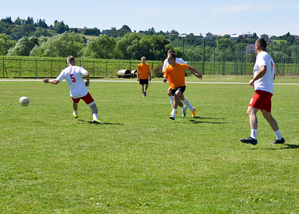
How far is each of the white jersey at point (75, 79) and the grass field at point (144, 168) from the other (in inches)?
37.3

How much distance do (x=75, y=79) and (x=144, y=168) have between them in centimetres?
553

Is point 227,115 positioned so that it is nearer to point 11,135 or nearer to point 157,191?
point 11,135

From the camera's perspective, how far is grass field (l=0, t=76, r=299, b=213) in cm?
429

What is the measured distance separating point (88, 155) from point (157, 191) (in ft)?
7.53

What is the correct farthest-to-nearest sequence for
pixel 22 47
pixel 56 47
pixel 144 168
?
1. pixel 22 47
2. pixel 56 47
3. pixel 144 168

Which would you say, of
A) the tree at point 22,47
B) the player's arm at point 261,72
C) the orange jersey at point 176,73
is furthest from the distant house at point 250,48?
the tree at point 22,47

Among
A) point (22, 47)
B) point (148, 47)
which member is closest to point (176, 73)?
point (22, 47)

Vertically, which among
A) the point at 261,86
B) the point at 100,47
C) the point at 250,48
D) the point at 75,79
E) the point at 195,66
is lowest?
the point at 261,86

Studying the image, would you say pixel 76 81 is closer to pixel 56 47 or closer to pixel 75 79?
pixel 75 79

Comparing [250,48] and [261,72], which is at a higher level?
[250,48]

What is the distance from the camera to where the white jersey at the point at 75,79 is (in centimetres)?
1041

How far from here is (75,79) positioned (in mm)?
10508

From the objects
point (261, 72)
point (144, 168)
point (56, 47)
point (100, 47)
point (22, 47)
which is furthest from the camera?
point (100, 47)

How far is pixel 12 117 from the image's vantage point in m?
11.4
